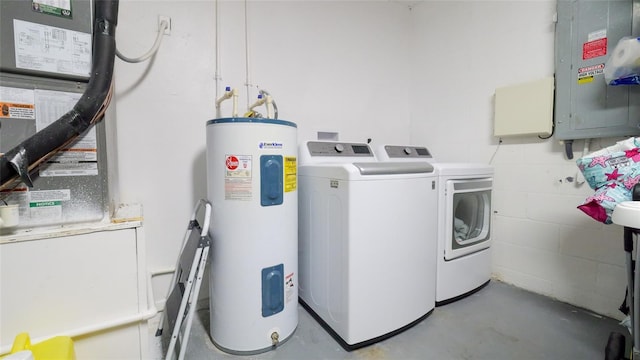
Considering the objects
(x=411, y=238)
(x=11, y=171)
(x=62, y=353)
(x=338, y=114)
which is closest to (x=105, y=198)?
(x=11, y=171)

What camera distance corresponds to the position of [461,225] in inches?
85.0

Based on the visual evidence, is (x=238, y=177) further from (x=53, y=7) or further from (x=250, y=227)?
(x=53, y=7)

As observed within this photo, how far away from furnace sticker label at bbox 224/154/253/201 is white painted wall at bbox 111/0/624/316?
0.65 meters

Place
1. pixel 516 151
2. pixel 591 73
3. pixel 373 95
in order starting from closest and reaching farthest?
pixel 591 73, pixel 516 151, pixel 373 95

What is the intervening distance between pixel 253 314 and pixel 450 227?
1349 mm

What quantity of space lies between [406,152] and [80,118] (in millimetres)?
2097

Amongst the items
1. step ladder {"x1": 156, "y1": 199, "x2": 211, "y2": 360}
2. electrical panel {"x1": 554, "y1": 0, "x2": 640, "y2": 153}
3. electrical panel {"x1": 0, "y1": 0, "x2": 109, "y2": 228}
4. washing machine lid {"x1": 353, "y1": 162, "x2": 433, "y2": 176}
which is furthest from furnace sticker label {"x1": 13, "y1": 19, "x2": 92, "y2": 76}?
electrical panel {"x1": 554, "y1": 0, "x2": 640, "y2": 153}

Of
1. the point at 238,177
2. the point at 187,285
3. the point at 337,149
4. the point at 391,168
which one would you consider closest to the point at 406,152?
the point at 337,149

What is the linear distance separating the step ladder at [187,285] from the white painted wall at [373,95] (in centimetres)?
42

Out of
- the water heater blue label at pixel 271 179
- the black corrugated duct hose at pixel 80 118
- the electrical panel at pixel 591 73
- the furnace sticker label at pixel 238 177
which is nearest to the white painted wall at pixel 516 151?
the electrical panel at pixel 591 73

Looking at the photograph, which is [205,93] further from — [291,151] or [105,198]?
[105,198]

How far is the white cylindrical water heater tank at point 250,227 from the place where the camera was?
1.40 meters

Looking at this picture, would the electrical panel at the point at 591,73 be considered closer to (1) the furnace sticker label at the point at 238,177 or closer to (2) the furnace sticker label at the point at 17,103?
(1) the furnace sticker label at the point at 238,177

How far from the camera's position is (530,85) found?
77.8 inches
